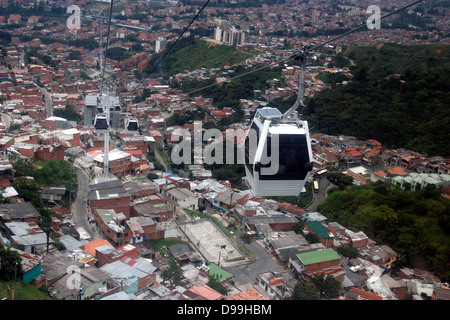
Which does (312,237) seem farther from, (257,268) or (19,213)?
(19,213)

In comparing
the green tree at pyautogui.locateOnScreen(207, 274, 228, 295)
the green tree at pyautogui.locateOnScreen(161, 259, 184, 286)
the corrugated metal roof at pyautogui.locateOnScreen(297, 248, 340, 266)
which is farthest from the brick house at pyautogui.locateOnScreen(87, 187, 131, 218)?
the corrugated metal roof at pyautogui.locateOnScreen(297, 248, 340, 266)

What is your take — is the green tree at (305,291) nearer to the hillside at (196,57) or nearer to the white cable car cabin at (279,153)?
the white cable car cabin at (279,153)

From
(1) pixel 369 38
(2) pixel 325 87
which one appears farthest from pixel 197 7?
(2) pixel 325 87

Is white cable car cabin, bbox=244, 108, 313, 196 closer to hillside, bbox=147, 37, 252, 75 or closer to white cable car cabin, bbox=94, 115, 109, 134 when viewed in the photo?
white cable car cabin, bbox=94, 115, 109, 134

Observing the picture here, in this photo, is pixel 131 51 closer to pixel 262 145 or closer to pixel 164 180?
pixel 164 180

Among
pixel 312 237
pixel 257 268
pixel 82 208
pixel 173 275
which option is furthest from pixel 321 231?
pixel 82 208
